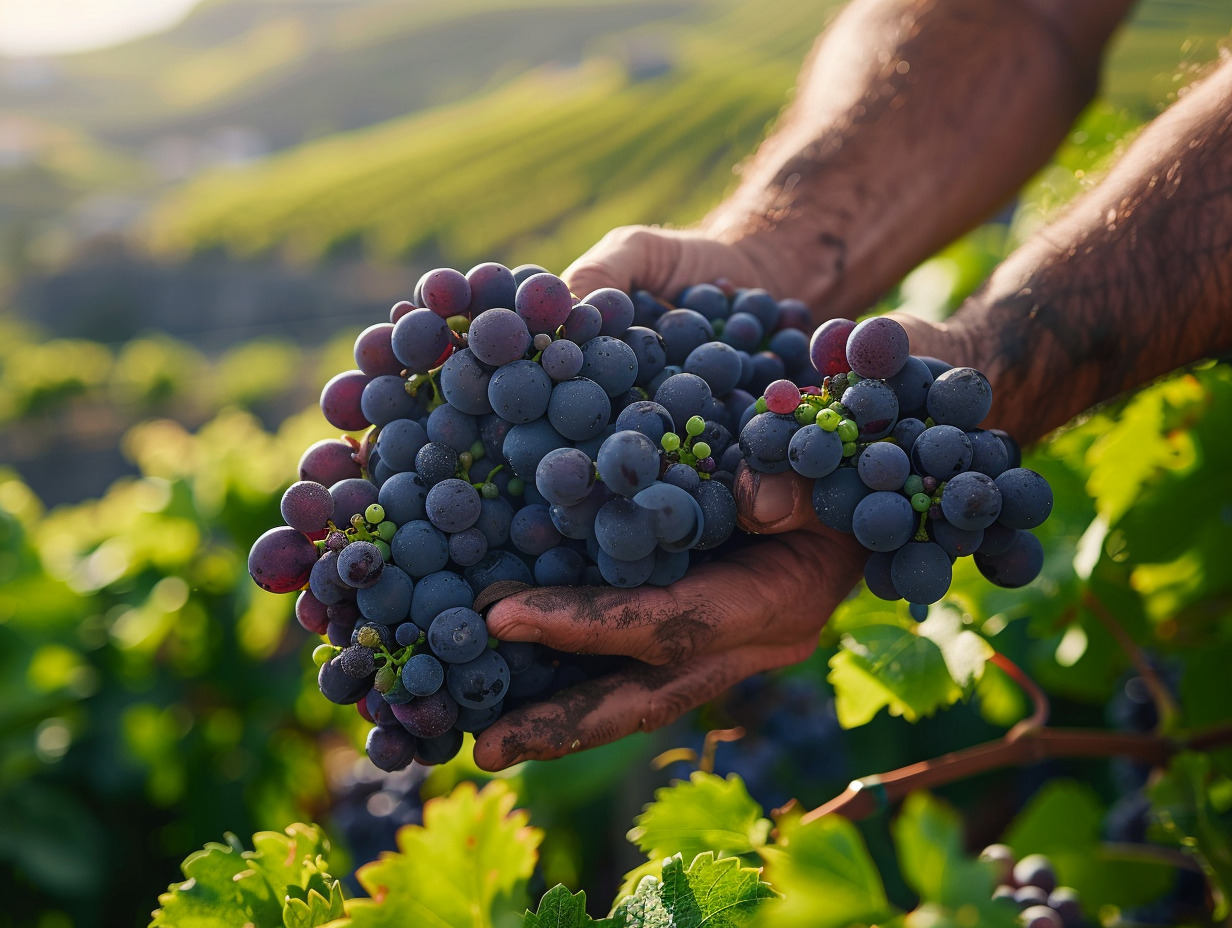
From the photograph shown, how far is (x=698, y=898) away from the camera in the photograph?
91 centimetres

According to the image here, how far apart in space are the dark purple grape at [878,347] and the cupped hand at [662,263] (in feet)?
1.34

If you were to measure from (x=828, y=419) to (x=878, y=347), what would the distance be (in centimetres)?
10

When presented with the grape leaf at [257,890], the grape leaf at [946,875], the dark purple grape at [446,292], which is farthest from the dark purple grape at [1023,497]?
the grape leaf at [257,890]

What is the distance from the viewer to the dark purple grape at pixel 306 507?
973 millimetres

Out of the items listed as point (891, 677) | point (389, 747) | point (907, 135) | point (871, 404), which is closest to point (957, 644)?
point (891, 677)

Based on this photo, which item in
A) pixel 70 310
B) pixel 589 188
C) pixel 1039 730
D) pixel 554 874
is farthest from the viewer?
pixel 589 188

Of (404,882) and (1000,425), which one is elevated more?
(1000,425)

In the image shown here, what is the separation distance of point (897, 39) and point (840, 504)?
146 cm

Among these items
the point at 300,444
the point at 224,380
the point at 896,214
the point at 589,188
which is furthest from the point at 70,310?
the point at 896,214

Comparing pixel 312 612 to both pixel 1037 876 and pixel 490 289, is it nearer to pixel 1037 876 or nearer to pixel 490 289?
pixel 490 289

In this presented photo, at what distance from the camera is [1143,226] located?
4.32ft

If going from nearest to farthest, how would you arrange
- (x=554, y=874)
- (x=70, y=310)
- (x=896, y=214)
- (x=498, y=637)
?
1. (x=498, y=637)
2. (x=896, y=214)
3. (x=554, y=874)
4. (x=70, y=310)

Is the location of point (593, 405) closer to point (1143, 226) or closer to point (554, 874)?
point (1143, 226)

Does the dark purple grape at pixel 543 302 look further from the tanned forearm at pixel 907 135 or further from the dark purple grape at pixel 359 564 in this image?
the tanned forearm at pixel 907 135
